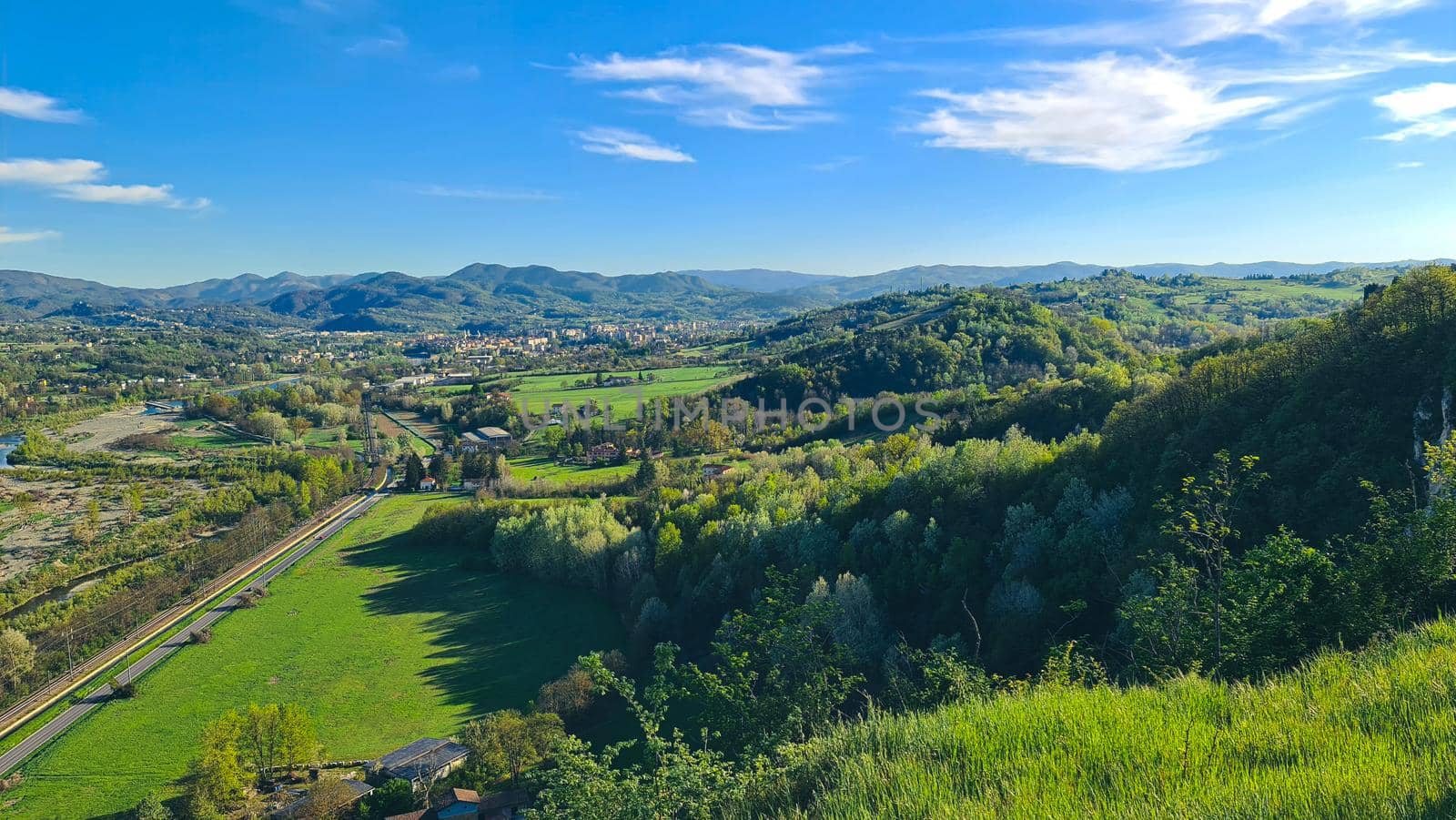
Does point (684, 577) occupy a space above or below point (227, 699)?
above

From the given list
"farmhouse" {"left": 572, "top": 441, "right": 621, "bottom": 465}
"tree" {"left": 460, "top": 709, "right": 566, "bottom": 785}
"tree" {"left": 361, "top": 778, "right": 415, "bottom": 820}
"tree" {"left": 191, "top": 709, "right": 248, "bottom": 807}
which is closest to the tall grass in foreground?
"tree" {"left": 460, "top": 709, "right": 566, "bottom": 785}

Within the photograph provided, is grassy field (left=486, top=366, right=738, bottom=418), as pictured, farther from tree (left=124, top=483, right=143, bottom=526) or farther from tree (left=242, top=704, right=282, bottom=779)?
tree (left=242, top=704, right=282, bottom=779)

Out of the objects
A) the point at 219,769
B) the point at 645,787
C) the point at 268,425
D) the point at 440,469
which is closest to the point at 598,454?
the point at 440,469

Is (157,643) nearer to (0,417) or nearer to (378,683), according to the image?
(378,683)

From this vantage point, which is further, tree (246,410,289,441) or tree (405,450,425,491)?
tree (246,410,289,441)

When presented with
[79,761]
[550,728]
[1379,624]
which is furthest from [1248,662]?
[79,761]

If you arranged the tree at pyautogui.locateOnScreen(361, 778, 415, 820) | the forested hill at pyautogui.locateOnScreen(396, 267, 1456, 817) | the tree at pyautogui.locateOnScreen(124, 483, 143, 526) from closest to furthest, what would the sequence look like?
1. the forested hill at pyautogui.locateOnScreen(396, 267, 1456, 817)
2. the tree at pyautogui.locateOnScreen(361, 778, 415, 820)
3. the tree at pyautogui.locateOnScreen(124, 483, 143, 526)

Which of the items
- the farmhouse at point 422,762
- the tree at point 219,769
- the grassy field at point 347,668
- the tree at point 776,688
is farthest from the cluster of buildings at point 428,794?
the tree at point 776,688

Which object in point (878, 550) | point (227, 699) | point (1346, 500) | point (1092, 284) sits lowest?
point (227, 699)
